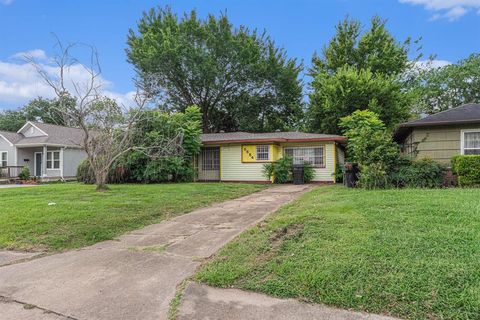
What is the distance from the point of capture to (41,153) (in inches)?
850

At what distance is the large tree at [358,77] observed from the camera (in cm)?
1994

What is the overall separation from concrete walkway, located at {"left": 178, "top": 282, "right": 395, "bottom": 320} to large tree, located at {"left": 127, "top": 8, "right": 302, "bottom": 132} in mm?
23586

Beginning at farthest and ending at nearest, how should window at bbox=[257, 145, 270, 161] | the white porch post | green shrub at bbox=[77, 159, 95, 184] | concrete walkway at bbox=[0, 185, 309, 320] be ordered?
the white porch post
window at bbox=[257, 145, 270, 161]
green shrub at bbox=[77, 159, 95, 184]
concrete walkway at bbox=[0, 185, 309, 320]

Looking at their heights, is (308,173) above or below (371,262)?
above

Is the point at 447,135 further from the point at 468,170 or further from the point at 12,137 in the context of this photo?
→ the point at 12,137

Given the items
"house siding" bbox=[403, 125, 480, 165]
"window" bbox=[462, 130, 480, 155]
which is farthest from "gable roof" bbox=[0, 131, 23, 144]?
"window" bbox=[462, 130, 480, 155]

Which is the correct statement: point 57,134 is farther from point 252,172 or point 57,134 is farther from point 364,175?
point 364,175

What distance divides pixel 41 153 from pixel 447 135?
77.2ft

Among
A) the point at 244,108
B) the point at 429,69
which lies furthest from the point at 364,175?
the point at 429,69

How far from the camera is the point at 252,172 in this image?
16.2m

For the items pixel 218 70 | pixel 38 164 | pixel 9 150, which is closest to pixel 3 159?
pixel 9 150

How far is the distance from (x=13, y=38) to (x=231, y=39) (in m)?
16.7

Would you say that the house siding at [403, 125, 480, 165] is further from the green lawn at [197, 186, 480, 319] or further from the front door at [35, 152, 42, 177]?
the front door at [35, 152, 42, 177]

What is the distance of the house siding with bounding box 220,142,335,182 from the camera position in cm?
1534
